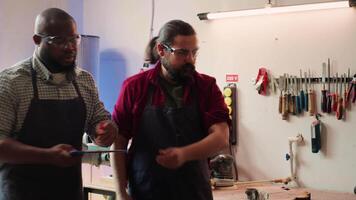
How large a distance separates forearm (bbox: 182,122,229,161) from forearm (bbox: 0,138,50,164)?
0.42m

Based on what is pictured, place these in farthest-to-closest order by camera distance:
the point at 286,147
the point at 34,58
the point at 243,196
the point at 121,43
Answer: the point at 121,43
the point at 286,147
the point at 243,196
the point at 34,58

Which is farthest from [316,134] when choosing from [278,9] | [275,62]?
[278,9]

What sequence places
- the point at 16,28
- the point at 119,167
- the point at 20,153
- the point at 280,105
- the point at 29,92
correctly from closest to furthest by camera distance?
the point at 20,153
the point at 29,92
the point at 119,167
the point at 280,105
the point at 16,28

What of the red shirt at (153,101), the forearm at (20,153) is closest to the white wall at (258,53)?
the red shirt at (153,101)

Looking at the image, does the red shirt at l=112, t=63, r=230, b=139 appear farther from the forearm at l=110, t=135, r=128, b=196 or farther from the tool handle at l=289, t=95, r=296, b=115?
the tool handle at l=289, t=95, r=296, b=115

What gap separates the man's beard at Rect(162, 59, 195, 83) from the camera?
5.05 ft

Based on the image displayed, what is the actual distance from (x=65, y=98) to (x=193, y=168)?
0.50m

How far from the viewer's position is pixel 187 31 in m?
1.55

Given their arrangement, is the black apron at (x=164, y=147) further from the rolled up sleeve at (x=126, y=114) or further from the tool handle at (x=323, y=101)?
the tool handle at (x=323, y=101)

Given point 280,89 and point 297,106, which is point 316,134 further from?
point 280,89

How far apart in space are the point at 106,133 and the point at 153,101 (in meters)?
0.21

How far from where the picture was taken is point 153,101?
61.4 inches

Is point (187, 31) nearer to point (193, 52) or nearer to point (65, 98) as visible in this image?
point (193, 52)

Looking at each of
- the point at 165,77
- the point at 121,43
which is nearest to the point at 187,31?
the point at 165,77
